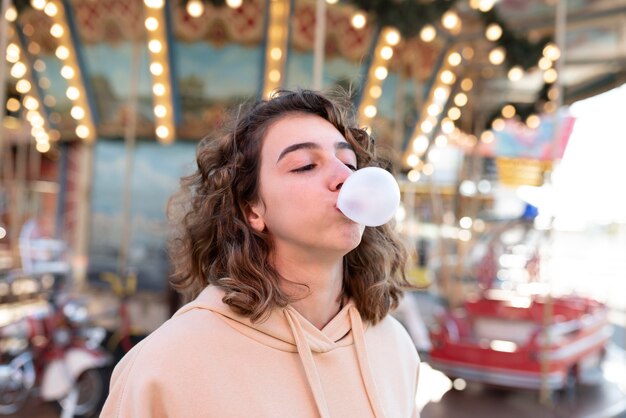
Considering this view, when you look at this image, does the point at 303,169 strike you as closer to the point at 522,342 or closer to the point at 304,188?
the point at 304,188

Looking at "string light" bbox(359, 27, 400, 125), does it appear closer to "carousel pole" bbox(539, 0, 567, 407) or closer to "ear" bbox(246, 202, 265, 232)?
"carousel pole" bbox(539, 0, 567, 407)

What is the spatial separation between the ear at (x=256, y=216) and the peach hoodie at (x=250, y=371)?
0.46ft

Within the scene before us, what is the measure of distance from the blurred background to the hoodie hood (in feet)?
9.42

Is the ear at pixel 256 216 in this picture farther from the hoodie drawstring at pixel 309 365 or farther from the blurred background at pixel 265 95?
the blurred background at pixel 265 95

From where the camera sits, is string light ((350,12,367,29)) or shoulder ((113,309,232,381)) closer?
shoulder ((113,309,232,381))

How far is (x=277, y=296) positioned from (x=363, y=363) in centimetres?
22

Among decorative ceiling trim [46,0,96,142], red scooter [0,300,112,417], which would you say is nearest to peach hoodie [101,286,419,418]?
red scooter [0,300,112,417]

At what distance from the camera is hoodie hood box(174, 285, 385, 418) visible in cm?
105

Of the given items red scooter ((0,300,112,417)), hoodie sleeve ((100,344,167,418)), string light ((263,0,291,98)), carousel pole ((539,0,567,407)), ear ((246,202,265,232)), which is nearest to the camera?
hoodie sleeve ((100,344,167,418))

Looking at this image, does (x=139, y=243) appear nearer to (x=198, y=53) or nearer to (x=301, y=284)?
(x=198, y=53)

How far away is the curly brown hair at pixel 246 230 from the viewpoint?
43.6 inches

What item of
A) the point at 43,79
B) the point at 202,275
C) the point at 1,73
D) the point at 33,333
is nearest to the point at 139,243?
the point at 43,79

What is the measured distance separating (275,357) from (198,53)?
5.32 metres

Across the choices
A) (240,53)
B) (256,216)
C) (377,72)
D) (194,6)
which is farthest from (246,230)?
(377,72)
